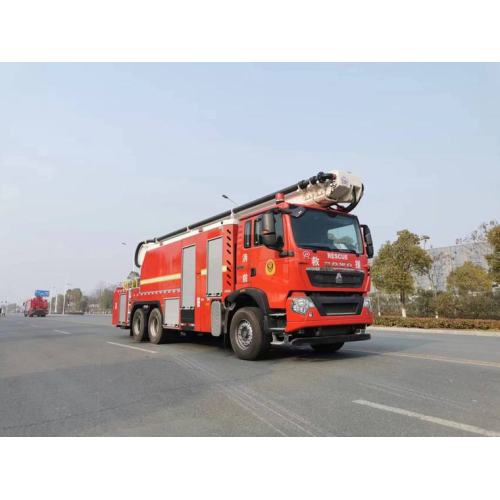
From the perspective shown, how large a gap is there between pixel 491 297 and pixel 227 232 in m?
18.5

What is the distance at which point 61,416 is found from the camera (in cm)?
421

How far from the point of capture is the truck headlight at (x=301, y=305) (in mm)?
6727

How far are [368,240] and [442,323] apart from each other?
1420 cm

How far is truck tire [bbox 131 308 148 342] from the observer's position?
474 inches

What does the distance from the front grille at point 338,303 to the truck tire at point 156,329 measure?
5723mm

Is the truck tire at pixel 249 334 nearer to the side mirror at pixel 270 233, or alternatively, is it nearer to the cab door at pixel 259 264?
the cab door at pixel 259 264

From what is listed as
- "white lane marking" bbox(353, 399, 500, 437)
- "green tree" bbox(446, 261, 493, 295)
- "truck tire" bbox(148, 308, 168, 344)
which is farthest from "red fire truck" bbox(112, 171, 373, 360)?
"green tree" bbox(446, 261, 493, 295)

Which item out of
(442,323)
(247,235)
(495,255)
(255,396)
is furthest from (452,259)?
(255,396)

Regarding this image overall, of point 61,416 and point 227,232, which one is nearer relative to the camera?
point 61,416

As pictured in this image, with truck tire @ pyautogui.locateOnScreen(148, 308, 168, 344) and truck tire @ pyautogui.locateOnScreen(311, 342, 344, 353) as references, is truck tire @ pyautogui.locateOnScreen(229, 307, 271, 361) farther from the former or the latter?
truck tire @ pyautogui.locateOnScreen(148, 308, 168, 344)

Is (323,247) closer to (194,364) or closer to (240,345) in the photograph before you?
(240,345)

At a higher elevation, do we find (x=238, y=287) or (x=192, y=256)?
(x=192, y=256)

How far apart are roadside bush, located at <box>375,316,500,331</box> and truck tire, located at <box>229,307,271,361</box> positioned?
15534mm

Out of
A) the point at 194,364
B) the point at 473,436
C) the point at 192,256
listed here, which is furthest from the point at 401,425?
the point at 192,256
